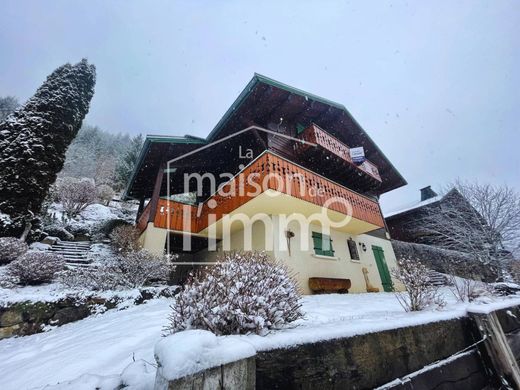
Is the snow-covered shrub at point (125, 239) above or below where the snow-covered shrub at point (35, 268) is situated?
above

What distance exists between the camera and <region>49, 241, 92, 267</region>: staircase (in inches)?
322

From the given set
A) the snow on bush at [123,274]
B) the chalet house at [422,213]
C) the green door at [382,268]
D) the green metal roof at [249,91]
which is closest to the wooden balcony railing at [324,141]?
the green metal roof at [249,91]

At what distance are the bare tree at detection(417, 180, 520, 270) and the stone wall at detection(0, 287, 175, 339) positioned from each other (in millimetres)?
19353

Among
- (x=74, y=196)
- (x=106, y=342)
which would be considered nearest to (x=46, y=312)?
(x=106, y=342)

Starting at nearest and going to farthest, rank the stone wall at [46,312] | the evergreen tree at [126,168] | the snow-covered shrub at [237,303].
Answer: the snow-covered shrub at [237,303]
the stone wall at [46,312]
the evergreen tree at [126,168]

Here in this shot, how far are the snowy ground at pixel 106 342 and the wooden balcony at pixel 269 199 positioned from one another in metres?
4.06

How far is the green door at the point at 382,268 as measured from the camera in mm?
11695

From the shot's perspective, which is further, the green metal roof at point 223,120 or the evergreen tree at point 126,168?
the evergreen tree at point 126,168

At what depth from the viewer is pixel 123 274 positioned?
21.5 feet

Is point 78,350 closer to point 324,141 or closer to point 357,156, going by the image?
point 324,141

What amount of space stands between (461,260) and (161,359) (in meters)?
22.8

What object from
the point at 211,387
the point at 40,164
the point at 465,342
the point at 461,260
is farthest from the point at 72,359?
the point at 461,260

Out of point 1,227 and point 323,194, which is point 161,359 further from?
point 1,227

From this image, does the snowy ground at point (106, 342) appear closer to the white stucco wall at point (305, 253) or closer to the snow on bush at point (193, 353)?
the snow on bush at point (193, 353)
